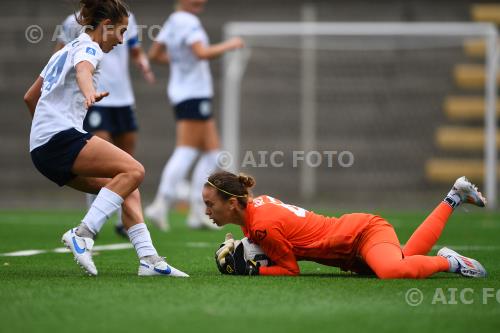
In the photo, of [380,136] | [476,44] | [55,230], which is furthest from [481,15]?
[55,230]

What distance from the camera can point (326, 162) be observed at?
15797 millimetres

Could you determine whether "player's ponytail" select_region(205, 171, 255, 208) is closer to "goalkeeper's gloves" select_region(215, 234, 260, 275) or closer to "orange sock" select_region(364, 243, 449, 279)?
"goalkeeper's gloves" select_region(215, 234, 260, 275)

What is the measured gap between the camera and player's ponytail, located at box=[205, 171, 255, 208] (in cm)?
579

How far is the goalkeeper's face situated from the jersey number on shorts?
1.06m

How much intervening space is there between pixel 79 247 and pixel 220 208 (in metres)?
0.84

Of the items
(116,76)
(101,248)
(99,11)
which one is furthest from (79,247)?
(116,76)

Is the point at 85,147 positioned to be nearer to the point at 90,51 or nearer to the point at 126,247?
the point at 90,51

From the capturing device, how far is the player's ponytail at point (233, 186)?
579cm

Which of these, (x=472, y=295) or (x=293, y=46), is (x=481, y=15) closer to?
(x=293, y=46)

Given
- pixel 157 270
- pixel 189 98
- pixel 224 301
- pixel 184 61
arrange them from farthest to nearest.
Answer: pixel 184 61, pixel 189 98, pixel 157 270, pixel 224 301

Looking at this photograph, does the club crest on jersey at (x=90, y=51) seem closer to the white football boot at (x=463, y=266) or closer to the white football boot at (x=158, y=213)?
the white football boot at (x=463, y=266)

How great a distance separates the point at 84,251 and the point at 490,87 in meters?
10.8

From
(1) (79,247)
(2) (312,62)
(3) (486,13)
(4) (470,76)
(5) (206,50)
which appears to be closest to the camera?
(1) (79,247)

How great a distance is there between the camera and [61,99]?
568cm
